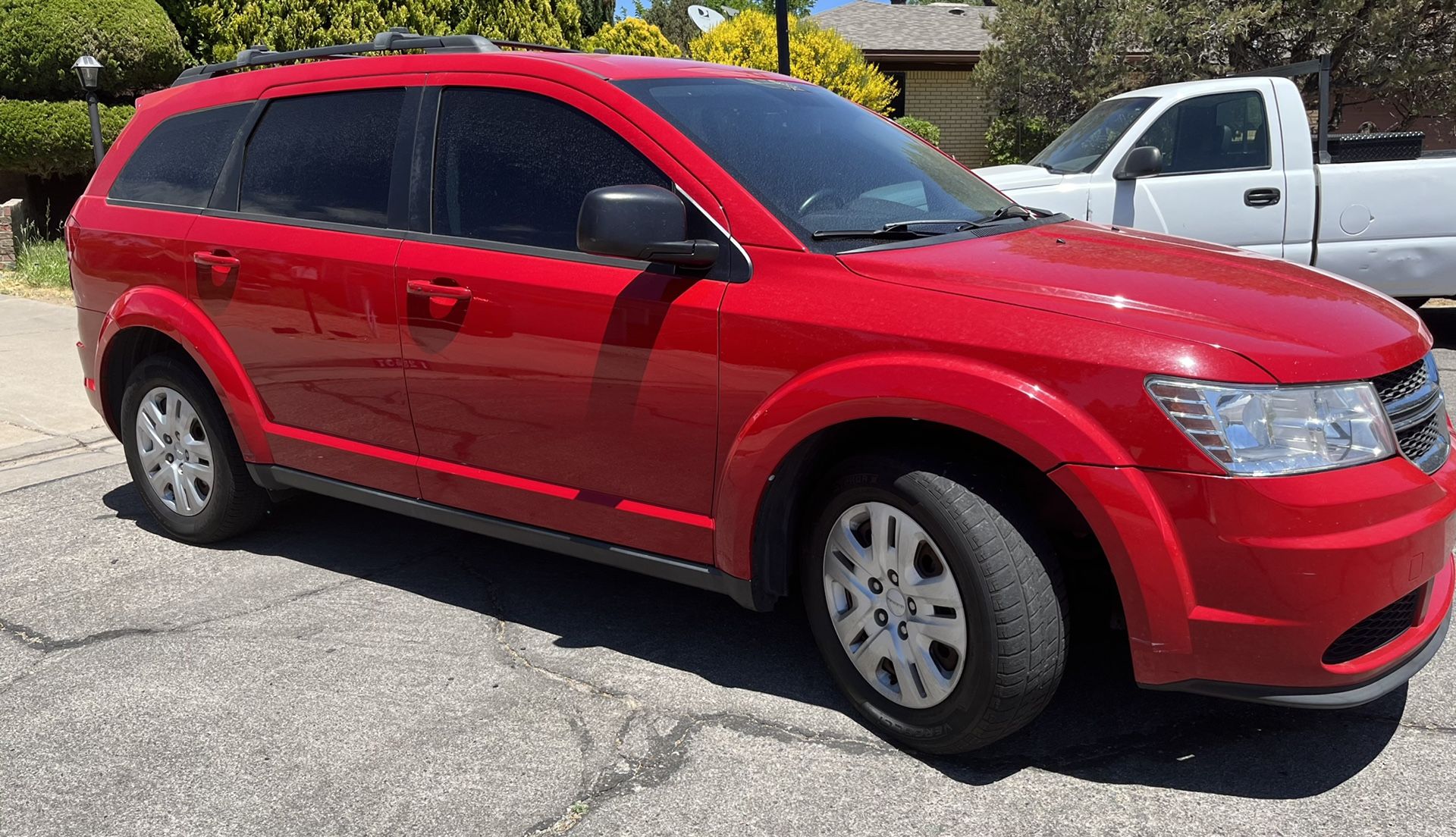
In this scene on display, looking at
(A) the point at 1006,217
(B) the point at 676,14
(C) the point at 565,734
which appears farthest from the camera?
(B) the point at 676,14

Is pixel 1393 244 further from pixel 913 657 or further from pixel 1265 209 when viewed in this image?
pixel 913 657

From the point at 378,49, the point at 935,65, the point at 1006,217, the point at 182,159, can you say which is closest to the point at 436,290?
the point at 378,49

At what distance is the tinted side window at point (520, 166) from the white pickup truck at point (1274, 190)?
15.0 ft

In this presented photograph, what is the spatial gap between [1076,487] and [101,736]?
273 cm

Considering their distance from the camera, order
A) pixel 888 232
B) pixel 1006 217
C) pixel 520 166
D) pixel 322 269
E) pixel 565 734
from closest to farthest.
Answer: pixel 565 734 → pixel 888 232 → pixel 520 166 → pixel 1006 217 → pixel 322 269

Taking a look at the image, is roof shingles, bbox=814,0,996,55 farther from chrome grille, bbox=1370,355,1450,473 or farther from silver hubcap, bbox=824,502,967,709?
silver hubcap, bbox=824,502,967,709

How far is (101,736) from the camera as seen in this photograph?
135 inches

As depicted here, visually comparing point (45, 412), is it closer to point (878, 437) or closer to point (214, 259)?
point (214, 259)

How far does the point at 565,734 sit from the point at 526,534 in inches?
30.4

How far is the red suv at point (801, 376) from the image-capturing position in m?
2.76

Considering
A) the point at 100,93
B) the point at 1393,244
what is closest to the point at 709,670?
the point at 1393,244

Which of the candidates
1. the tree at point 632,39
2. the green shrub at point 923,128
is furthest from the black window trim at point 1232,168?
the green shrub at point 923,128

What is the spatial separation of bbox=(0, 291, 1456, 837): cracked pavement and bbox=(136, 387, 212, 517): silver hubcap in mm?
484

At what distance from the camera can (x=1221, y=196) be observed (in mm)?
7770
